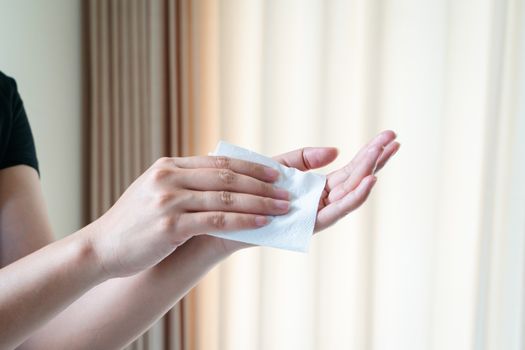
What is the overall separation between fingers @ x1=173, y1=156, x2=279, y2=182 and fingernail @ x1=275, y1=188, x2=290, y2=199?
0.02 metres

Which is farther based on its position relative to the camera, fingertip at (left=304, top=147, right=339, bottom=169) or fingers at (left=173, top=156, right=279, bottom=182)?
fingertip at (left=304, top=147, right=339, bottom=169)

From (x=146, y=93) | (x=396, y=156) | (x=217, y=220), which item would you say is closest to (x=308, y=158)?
(x=217, y=220)

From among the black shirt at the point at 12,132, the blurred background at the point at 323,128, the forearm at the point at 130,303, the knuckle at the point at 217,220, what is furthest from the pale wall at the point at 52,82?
the knuckle at the point at 217,220

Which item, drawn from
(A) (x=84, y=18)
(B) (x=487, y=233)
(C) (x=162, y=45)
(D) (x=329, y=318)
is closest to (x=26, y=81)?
(A) (x=84, y=18)

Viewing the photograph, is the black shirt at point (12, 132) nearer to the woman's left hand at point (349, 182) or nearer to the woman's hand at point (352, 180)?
the woman's left hand at point (349, 182)

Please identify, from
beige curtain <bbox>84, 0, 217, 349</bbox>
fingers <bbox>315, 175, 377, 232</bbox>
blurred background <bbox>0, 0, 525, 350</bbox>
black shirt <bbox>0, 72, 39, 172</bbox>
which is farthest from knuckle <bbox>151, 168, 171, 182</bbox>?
beige curtain <bbox>84, 0, 217, 349</bbox>

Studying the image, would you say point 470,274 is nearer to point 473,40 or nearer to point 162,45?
point 473,40

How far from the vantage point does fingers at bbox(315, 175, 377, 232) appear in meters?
0.69

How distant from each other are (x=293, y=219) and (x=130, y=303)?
30 cm

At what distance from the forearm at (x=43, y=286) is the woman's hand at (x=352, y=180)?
1.07 ft

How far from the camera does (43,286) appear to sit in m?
0.67

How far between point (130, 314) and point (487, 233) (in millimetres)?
1165

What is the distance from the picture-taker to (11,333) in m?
0.67

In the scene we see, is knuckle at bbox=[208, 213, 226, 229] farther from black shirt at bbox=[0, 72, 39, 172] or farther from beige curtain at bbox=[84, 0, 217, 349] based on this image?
beige curtain at bbox=[84, 0, 217, 349]
